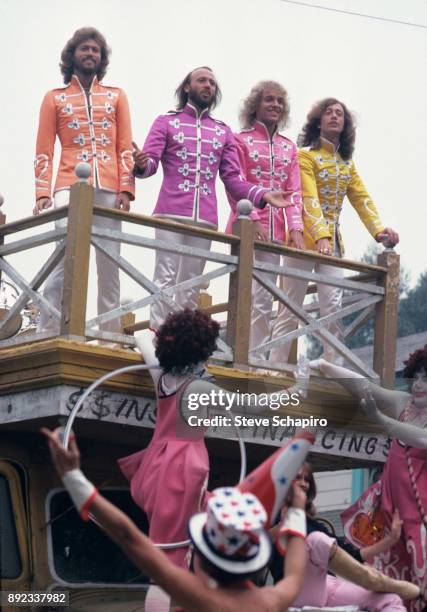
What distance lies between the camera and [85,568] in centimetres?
994

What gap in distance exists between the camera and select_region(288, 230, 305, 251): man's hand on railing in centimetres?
1030

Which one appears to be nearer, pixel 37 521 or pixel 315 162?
pixel 37 521

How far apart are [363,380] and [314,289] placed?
6.51ft

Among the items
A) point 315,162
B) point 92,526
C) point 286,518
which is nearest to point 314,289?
point 315,162

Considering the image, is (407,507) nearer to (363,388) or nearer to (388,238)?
(363,388)

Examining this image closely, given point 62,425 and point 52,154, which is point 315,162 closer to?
point 52,154

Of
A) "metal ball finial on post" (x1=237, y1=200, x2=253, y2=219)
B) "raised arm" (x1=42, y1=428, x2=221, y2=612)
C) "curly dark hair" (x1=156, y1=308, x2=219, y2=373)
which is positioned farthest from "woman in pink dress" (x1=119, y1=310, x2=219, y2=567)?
"raised arm" (x1=42, y1=428, x2=221, y2=612)

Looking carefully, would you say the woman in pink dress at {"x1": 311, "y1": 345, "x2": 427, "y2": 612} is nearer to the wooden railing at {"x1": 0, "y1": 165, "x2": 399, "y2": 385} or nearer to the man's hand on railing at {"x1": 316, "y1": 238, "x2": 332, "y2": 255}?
the wooden railing at {"x1": 0, "y1": 165, "x2": 399, "y2": 385}

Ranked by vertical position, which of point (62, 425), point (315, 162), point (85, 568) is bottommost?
point (85, 568)

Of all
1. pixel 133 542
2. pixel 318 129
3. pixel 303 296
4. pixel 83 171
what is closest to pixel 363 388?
pixel 303 296

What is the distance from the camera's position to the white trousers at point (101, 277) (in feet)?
31.1

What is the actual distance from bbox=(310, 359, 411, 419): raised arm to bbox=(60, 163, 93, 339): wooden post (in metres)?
1.60

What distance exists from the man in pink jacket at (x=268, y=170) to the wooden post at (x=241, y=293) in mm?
395

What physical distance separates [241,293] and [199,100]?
142cm
